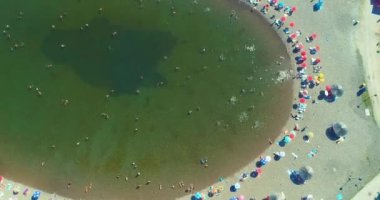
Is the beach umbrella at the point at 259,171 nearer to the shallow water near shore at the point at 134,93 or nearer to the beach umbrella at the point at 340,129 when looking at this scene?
the shallow water near shore at the point at 134,93

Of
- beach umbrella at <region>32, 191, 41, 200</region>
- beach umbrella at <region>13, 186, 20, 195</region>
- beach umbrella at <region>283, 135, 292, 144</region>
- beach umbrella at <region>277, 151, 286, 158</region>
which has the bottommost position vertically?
beach umbrella at <region>277, 151, 286, 158</region>

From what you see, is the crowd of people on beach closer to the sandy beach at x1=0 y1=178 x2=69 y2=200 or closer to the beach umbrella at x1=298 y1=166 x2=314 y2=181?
the beach umbrella at x1=298 y1=166 x2=314 y2=181

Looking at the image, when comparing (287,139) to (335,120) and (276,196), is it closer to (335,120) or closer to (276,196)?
A: (335,120)

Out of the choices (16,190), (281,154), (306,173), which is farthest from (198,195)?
(16,190)

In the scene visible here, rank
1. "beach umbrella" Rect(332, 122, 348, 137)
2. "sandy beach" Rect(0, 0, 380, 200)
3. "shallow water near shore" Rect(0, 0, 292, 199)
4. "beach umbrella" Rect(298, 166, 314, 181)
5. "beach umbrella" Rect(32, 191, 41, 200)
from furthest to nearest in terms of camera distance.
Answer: "shallow water near shore" Rect(0, 0, 292, 199) → "beach umbrella" Rect(332, 122, 348, 137) → "sandy beach" Rect(0, 0, 380, 200) → "beach umbrella" Rect(298, 166, 314, 181) → "beach umbrella" Rect(32, 191, 41, 200)

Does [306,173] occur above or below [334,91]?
below

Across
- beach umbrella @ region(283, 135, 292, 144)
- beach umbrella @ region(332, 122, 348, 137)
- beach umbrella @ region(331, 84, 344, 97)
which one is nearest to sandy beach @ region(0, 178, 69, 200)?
beach umbrella @ region(283, 135, 292, 144)
